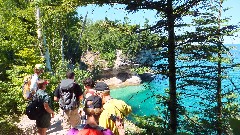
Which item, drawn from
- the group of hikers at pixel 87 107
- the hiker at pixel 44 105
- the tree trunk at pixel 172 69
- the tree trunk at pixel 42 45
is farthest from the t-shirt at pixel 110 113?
the tree trunk at pixel 42 45

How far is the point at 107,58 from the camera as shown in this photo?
63.5 m

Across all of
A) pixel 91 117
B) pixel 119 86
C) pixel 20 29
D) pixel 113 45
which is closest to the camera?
pixel 91 117

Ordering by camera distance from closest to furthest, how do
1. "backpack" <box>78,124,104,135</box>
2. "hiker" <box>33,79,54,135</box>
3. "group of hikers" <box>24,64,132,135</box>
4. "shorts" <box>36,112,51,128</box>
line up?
"backpack" <box>78,124,104,135</box>
"group of hikers" <box>24,64,132,135</box>
"hiker" <box>33,79,54,135</box>
"shorts" <box>36,112,51,128</box>

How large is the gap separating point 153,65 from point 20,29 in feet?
41.3

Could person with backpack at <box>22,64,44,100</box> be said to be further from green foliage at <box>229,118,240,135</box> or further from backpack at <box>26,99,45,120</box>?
green foliage at <box>229,118,240,135</box>

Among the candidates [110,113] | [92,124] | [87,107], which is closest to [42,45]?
[110,113]

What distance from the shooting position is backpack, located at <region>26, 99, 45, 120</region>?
20.3 feet

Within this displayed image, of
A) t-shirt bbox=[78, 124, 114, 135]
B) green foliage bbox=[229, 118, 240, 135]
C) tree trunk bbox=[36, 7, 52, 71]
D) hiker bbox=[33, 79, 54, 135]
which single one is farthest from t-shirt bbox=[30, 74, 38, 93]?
tree trunk bbox=[36, 7, 52, 71]

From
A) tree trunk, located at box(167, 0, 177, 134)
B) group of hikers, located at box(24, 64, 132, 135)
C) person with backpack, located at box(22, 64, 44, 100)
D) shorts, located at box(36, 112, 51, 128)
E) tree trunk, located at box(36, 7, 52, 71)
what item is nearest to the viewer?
group of hikers, located at box(24, 64, 132, 135)

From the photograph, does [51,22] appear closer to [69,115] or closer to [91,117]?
[69,115]

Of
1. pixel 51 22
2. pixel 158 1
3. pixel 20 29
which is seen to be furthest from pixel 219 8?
pixel 51 22

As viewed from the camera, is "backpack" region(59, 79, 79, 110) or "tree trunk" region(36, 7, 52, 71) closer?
"backpack" region(59, 79, 79, 110)

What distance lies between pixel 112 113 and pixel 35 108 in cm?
264

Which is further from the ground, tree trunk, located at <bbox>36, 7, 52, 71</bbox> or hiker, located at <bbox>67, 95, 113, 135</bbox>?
tree trunk, located at <bbox>36, 7, 52, 71</bbox>
